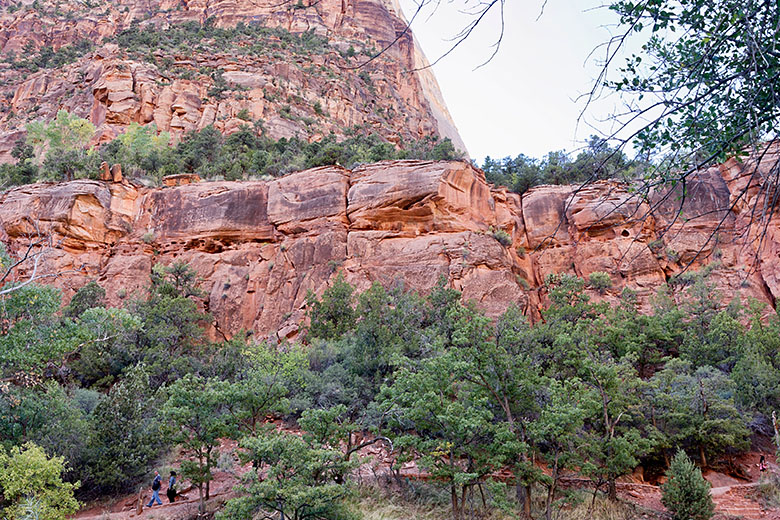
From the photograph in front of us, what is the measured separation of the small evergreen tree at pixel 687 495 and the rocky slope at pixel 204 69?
3660 centimetres

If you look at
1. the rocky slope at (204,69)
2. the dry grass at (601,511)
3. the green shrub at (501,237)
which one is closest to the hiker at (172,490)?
the dry grass at (601,511)

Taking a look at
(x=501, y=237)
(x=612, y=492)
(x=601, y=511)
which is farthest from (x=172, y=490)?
(x=501, y=237)

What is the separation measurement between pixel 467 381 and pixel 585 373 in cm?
446

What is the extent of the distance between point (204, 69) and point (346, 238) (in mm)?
33267

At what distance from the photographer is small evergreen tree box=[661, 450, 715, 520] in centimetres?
1267

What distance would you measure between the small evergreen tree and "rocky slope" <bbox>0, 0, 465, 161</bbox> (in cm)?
3660

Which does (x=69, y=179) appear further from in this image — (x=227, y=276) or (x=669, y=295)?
(x=669, y=295)

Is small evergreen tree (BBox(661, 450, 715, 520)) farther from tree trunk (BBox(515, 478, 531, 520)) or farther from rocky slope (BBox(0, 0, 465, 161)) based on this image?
rocky slope (BBox(0, 0, 465, 161))

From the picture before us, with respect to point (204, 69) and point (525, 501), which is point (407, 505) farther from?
point (204, 69)

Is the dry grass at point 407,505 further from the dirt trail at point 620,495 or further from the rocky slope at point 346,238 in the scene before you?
the rocky slope at point 346,238

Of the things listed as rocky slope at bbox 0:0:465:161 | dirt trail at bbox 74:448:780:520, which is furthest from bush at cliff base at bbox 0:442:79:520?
rocky slope at bbox 0:0:465:161

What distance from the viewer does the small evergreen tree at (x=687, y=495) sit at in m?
12.7

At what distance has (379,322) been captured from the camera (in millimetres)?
22000

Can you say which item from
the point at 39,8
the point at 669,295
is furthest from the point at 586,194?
the point at 39,8
